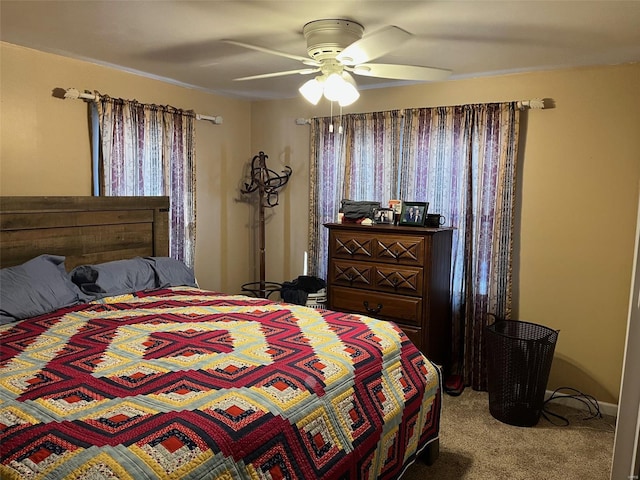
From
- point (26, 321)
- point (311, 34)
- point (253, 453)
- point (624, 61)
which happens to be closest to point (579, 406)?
point (624, 61)

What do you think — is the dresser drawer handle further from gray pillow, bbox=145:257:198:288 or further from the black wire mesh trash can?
gray pillow, bbox=145:257:198:288

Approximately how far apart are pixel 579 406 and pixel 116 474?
3244 millimetres

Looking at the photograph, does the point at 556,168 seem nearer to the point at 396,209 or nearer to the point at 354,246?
the point at 396,209

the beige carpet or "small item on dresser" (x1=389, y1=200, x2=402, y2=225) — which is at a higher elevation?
"small item on dresser" (x1=389, y1=200, x2=402, y2=225)

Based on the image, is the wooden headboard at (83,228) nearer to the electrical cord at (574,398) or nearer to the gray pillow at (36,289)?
the gray pillow at (36,289)

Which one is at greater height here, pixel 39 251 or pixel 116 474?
pixel 39 251

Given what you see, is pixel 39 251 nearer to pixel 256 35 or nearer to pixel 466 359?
pixel 256 35

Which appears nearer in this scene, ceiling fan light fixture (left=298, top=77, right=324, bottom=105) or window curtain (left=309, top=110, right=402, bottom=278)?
ceiling fan light fixture (left=298, top=77, right=324, bottom=105)

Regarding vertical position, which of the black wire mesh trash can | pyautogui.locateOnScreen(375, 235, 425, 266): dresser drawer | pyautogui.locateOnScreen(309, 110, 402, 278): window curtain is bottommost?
the black wire mesh trash can

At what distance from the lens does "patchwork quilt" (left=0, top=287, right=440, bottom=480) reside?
1.36 meters

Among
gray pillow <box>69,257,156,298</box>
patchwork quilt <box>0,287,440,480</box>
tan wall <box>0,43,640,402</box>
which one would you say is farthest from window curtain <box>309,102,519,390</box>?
gray pillow <box>69,257,156,298</box>

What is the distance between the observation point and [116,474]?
125cm

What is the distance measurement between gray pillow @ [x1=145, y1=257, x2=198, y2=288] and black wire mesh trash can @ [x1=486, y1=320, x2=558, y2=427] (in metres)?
2.21

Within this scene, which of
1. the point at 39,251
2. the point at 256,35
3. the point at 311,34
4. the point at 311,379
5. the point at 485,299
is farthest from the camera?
the point at 485,299
